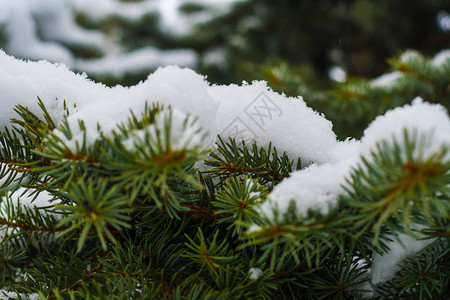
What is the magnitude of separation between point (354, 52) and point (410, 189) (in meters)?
2.95

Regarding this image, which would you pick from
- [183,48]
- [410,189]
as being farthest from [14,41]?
[410,189]

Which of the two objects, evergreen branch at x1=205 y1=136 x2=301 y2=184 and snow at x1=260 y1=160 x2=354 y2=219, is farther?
evergreen branch at x1=205 y1=136 x2=301 y2=184

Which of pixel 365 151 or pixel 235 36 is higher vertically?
pixel 235 36

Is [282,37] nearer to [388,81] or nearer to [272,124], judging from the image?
[388,81]

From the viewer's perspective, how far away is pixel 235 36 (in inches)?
119

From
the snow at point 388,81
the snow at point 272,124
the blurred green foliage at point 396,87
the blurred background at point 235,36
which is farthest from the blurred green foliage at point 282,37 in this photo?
the snow at point 272,124

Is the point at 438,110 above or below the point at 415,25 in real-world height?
below

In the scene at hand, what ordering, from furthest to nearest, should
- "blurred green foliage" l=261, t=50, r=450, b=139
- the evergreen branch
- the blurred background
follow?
the blurred background < "blurred green foliage" l=261, t=50, r=450, b=139 < the evergreen branch

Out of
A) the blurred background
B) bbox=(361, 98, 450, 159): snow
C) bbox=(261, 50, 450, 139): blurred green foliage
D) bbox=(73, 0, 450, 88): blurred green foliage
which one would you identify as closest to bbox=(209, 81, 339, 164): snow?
bbox=(361, 98, 450, 159): snow

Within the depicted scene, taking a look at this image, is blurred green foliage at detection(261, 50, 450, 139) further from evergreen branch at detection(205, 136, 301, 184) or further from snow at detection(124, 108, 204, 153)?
snow at detection(124, 108, 204, 153)

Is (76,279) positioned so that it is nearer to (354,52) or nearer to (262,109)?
(262,109)

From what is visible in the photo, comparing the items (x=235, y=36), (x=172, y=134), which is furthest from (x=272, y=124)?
(x=235, y=36)

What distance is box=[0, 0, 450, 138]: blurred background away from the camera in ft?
7.77

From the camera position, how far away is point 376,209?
266mm
